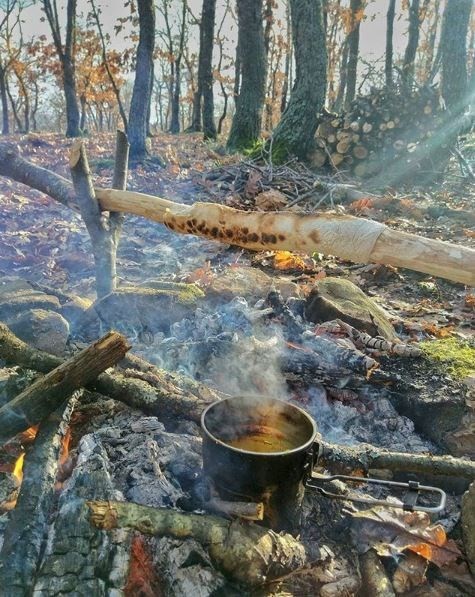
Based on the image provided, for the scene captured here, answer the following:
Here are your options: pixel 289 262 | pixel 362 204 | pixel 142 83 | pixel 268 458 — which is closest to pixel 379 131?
pixel 362 204

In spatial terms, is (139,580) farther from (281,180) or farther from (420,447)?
(281,180)

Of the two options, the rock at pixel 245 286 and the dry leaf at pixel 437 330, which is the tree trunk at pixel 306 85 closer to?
the rock at pixel 245 286

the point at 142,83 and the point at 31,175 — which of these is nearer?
the point at 31,175

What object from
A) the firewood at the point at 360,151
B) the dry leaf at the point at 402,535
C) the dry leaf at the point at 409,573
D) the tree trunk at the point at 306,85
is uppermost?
the tree trunk at the point at 306,85

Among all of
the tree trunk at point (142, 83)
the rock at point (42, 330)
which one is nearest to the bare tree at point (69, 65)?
the tree trunk at point (142, 83)

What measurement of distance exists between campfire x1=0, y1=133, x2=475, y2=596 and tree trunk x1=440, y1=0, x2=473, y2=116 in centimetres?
821

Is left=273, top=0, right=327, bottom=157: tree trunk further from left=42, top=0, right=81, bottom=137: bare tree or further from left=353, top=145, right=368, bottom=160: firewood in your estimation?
left=42, top=0, right=81, bottom=137: bare tree

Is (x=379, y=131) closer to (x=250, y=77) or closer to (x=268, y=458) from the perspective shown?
(x=250, y=77)

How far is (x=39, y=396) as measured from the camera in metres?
2.46

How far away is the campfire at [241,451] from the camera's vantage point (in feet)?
6.74

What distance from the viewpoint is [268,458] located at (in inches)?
79.1

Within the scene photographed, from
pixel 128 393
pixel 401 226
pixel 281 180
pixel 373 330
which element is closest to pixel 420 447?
pixel 373 330

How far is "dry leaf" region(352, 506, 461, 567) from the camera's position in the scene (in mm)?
2373

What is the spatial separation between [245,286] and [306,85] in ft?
22.1
